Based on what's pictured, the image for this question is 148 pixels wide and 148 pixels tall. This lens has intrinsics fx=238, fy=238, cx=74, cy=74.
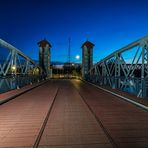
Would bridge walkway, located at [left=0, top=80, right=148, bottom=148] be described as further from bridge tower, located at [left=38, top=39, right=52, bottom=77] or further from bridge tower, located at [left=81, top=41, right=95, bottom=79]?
bridge tower, located at [left=38, top=39, right=52, bottom=77]

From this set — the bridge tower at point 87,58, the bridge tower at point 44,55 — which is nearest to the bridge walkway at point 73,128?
the bridge tower at point 87,58

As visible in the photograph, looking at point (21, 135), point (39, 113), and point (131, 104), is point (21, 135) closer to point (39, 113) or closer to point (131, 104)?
point (39, 113)

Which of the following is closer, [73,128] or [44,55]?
[73,128]

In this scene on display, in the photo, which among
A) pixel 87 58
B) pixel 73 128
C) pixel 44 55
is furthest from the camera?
pixel 44 55

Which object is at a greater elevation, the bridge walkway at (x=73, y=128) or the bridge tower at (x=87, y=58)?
the bridge tower at (x=87, y=58)

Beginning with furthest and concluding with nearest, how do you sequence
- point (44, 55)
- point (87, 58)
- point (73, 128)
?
point (44, 55), point (87, 58), point (73, 128)

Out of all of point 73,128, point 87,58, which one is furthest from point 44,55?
point 73,128

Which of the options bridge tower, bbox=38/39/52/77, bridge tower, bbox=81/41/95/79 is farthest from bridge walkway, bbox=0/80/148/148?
bridge tower, bbox=38/39/52/77

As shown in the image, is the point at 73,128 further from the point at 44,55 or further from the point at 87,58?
the point at 44,55

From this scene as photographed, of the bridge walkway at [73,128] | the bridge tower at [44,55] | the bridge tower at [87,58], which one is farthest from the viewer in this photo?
the bridge tower at [44,55]

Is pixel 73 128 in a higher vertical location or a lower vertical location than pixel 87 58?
lower

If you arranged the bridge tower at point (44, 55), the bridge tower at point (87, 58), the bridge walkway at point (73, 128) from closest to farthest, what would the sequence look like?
the bridge walkway at point (73, 128), the bridge tower at point (87, 58), the bridge tower at point (44, 55)

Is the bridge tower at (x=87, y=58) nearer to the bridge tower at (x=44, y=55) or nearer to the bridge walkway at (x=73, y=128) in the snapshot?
the bridge tower at (x=44, y=55)

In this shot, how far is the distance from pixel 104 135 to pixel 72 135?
26.7 inches
